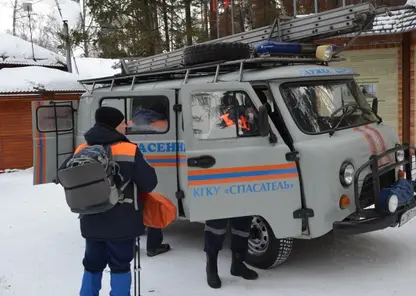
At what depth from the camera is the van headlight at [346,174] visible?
4656mm

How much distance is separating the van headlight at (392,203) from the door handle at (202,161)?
171cm

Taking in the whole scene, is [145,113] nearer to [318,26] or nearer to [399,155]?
[318,26]

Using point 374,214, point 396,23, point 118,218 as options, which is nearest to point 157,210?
point 118,218

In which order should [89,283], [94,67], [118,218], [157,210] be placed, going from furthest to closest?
[94,67] → [157,210] → [89,283] → [118,218]

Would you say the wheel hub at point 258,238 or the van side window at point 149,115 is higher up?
the van side window at point 149,115

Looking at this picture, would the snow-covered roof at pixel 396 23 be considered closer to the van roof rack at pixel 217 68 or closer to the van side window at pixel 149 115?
the van roof rack at pixel 217 68

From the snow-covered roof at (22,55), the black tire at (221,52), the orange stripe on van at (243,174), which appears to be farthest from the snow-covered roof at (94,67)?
the orange stripe on van at (243,174)

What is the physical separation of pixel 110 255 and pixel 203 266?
181 cm

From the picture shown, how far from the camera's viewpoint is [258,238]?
519 cm

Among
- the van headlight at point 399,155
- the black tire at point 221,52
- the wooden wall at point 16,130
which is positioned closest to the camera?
the van headlight at point 399,155

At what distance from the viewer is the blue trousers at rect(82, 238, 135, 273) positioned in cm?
380

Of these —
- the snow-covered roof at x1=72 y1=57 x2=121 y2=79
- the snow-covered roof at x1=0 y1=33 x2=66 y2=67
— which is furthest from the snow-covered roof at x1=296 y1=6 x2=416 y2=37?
the snow-covered roof at x1=72 y1=57 x2=121 y2=79

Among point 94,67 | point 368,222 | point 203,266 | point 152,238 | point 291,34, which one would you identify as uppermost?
point 94,67

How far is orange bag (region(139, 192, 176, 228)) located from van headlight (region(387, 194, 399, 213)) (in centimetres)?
208
